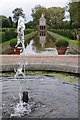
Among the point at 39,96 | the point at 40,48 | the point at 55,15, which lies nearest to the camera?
the point at 39,96

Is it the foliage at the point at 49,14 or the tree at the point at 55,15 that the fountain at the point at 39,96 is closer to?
the tree at the point at 55,15

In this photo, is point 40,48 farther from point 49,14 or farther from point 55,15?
point 49,14

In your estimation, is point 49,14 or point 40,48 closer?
point 40,48

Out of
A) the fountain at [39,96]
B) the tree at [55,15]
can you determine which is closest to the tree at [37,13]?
the tree at [55,15]

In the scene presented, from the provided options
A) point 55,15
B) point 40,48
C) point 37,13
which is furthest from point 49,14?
point 40,48

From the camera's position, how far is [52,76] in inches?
304

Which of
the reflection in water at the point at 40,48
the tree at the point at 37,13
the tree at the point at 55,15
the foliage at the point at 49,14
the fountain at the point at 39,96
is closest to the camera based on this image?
the fountain at the point at 39,96

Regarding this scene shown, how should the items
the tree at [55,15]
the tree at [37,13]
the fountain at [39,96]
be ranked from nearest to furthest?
the fountain at [39,96] → the tree at [55,15] → the tree at [37,13]

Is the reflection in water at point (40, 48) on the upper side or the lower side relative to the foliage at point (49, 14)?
lower

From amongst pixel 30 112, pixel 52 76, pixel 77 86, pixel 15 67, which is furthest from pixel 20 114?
pixel 15 67

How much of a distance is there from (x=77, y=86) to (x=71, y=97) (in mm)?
924

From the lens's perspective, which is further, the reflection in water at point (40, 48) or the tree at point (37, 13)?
the tree at point (37, 13)

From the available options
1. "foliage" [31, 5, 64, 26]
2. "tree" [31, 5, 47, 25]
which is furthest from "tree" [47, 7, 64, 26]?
"tree" [31, 5, 47, 25]

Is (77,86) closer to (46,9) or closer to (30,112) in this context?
(30,112)
